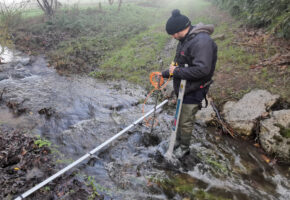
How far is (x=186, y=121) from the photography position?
→ 4.22 m

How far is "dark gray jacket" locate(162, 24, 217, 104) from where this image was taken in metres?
3.33

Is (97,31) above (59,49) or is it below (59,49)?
above

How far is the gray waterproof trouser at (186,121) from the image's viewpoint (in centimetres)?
406

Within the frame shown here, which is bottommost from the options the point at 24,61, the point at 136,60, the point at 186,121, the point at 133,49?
the point at 24,61

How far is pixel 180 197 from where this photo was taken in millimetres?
3689

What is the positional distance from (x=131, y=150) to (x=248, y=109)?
3.43m

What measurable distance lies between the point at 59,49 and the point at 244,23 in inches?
435

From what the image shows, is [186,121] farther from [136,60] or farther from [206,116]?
[136,60]

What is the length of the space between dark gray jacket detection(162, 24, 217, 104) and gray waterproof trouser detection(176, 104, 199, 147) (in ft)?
0.82

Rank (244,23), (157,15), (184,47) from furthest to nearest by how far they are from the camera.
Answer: (157,15) < (244,23) < (184,47)

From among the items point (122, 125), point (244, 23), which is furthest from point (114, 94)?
point (244, 23)

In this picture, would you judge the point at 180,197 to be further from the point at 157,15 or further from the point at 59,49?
the point at 157,15

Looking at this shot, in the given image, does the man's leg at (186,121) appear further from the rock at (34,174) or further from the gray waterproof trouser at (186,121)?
the rock at (34,174)

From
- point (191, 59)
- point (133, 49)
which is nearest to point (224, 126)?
point (191, 59)
